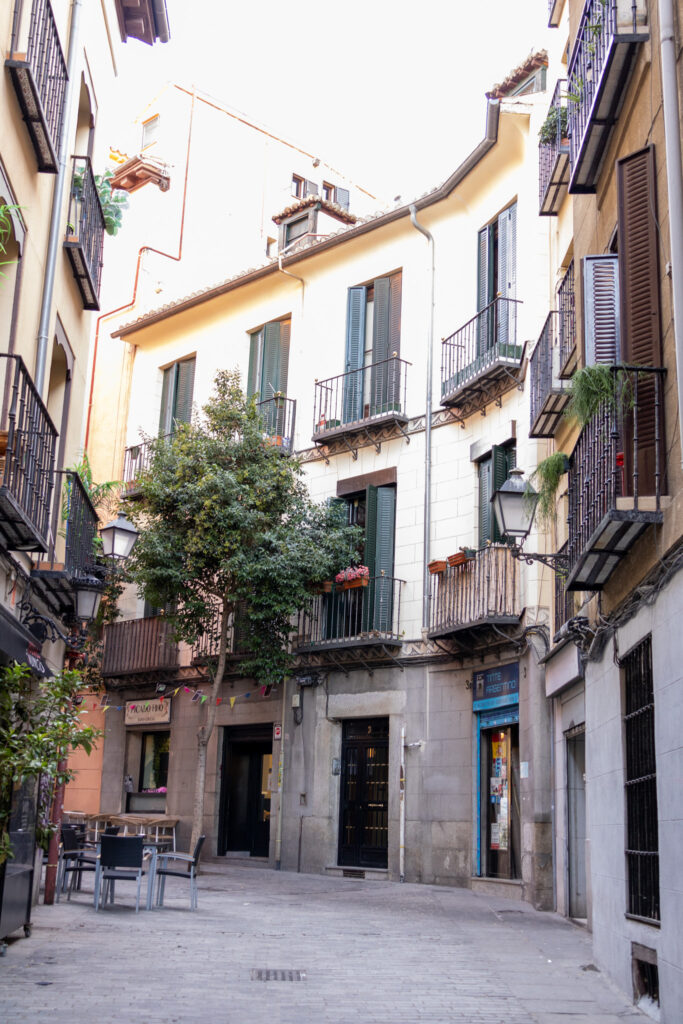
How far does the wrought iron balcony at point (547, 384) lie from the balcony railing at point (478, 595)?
2633 mm

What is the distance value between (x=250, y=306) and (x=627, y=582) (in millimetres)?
18143

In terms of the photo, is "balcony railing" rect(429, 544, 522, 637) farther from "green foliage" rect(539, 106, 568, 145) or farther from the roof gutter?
the roof gutter

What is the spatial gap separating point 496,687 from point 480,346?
588 cm

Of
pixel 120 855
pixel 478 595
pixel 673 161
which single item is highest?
pixel 673 161

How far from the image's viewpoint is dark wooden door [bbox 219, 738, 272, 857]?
2309cm

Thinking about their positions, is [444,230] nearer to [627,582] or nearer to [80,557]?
[80,557]

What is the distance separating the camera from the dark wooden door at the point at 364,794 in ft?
66.2

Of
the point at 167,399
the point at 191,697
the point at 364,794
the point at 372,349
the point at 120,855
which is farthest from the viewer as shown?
the point at 167,399

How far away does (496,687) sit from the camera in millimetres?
18094

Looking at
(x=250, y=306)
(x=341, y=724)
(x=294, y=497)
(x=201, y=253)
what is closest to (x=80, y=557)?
(x=294, y=497)

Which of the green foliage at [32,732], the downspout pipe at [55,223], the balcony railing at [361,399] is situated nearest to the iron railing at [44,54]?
the downspout pipe at [55,223]

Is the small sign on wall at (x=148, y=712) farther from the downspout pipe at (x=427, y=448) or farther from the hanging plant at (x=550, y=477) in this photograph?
the hanging plant at (x=550, y=477)

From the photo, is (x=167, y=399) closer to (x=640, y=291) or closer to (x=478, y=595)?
(x=478, y=595)

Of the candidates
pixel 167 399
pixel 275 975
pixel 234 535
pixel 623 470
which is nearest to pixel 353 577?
pixel 234 535
